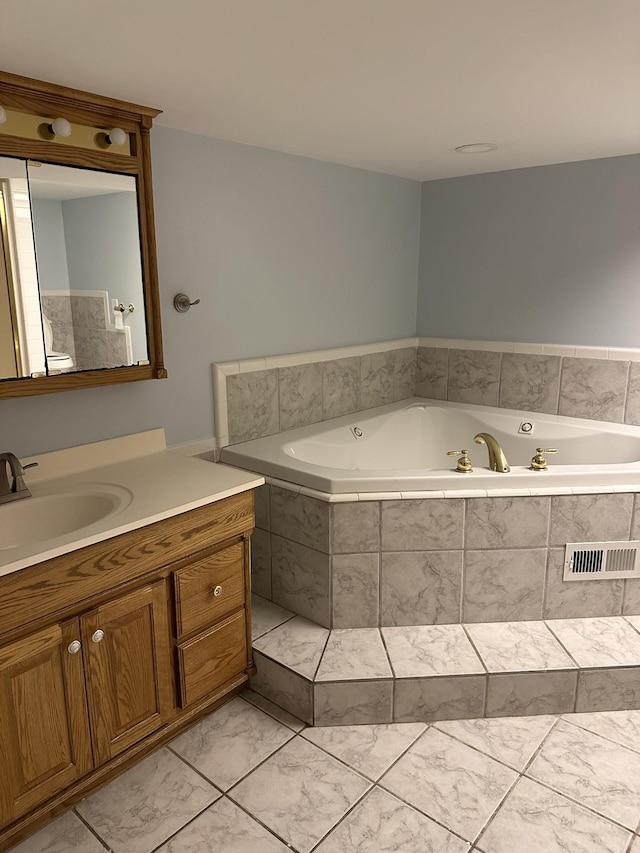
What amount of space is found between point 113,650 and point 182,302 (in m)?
1.30

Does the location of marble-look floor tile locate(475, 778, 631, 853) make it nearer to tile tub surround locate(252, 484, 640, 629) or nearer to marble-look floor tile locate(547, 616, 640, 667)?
marble-look floor tile locate(547, 616, 640, 667)

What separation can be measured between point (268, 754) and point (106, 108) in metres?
2.09

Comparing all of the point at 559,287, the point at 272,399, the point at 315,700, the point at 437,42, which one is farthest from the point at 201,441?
the point at 559,287

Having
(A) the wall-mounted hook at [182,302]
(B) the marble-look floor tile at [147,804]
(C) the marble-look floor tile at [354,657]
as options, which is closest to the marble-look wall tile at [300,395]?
(A) the wall-mounted hook at [182,302]

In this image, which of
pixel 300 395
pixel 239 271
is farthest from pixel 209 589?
pixel 239 271

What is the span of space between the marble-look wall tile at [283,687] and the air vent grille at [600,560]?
108cm

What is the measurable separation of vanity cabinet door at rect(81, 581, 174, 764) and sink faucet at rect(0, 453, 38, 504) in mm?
454

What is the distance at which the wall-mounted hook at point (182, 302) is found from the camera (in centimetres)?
244

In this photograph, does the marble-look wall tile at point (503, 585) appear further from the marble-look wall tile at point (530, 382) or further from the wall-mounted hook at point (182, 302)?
the wall-mounted hook at point (182, 302)

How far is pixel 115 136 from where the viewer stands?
2.00 meters

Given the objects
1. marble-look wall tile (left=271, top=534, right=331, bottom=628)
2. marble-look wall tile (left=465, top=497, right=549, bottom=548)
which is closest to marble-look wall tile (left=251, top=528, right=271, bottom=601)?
marble-look wall tile (left=271, top=534, right=331, bottom=628)

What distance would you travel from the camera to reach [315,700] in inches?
83.7

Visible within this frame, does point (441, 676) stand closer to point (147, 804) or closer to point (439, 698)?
point (439, 698)

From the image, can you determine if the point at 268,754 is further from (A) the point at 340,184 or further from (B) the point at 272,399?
(A) the point at 340,184
